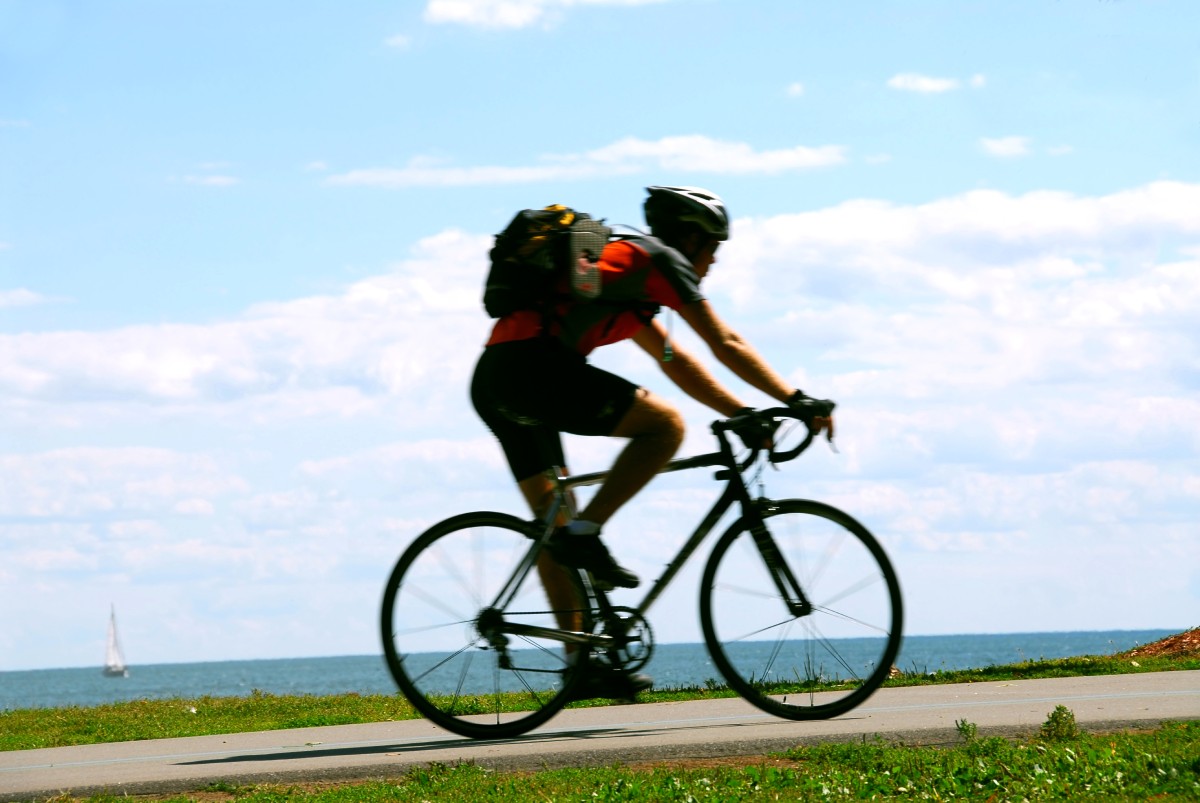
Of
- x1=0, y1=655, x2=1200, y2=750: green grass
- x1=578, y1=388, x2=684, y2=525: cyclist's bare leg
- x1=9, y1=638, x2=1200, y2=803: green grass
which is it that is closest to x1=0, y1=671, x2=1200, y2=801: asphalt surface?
x1=9, y1=638, x2=1200, y2=803: green grass

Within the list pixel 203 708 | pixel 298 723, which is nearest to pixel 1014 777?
pixel 298 723

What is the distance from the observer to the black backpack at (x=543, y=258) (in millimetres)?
5926

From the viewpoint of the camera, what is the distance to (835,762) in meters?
5.78

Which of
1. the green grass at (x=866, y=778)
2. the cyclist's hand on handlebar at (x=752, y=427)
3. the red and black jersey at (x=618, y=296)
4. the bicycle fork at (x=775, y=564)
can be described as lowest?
the green grass at (x=866, y=778)

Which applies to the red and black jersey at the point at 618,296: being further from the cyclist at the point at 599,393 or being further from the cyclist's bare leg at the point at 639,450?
the cyclist's bare leg at the point at 639,450

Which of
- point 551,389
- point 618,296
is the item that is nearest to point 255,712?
point 551,389

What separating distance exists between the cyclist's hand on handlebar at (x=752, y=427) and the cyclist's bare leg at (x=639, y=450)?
0.99ft

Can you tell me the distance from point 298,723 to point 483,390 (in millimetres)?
3984

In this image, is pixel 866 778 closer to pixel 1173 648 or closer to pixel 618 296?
pixel 618 296

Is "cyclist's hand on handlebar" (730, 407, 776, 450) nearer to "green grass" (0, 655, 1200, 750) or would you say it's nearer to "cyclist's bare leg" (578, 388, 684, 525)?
"cyclist's bare leg" (578, 388, 684, 525)

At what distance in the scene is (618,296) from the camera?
6.07 m

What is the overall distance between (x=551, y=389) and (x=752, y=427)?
3.14 ft

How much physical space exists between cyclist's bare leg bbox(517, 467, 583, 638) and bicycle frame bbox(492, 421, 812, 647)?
37mm

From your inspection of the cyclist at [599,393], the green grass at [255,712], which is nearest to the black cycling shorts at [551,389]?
the cyclist at [599,393]
